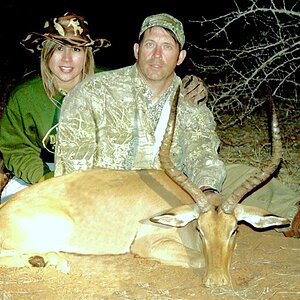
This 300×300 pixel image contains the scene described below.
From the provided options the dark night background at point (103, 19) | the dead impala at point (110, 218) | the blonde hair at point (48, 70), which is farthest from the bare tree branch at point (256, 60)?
the blonde hair at point (48, 70)

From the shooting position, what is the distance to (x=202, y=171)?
548 centimetres

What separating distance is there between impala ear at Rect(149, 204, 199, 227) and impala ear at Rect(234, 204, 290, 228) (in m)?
0.32

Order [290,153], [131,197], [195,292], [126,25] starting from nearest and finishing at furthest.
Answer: [195,292] → [131,197] → [290,153] → [126,25]

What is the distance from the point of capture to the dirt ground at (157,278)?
14.1 feet

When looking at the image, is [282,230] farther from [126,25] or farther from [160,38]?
A: [126,25]

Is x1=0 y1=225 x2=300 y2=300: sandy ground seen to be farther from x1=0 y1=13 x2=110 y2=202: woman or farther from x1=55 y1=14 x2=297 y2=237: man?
x1=0 y1=13 x2=110 y2=202: woman

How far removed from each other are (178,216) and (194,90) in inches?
72.5

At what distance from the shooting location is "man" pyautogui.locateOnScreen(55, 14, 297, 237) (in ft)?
18.7

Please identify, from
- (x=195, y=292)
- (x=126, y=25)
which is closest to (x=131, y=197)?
(x=195, y=292)

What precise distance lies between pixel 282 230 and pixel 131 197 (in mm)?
1521

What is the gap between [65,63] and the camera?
245 inches

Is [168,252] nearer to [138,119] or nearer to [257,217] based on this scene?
[257,217]

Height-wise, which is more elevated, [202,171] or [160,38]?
[160,38]

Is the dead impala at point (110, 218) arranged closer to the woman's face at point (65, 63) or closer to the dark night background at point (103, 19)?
the woman's face at point (65, 63)
